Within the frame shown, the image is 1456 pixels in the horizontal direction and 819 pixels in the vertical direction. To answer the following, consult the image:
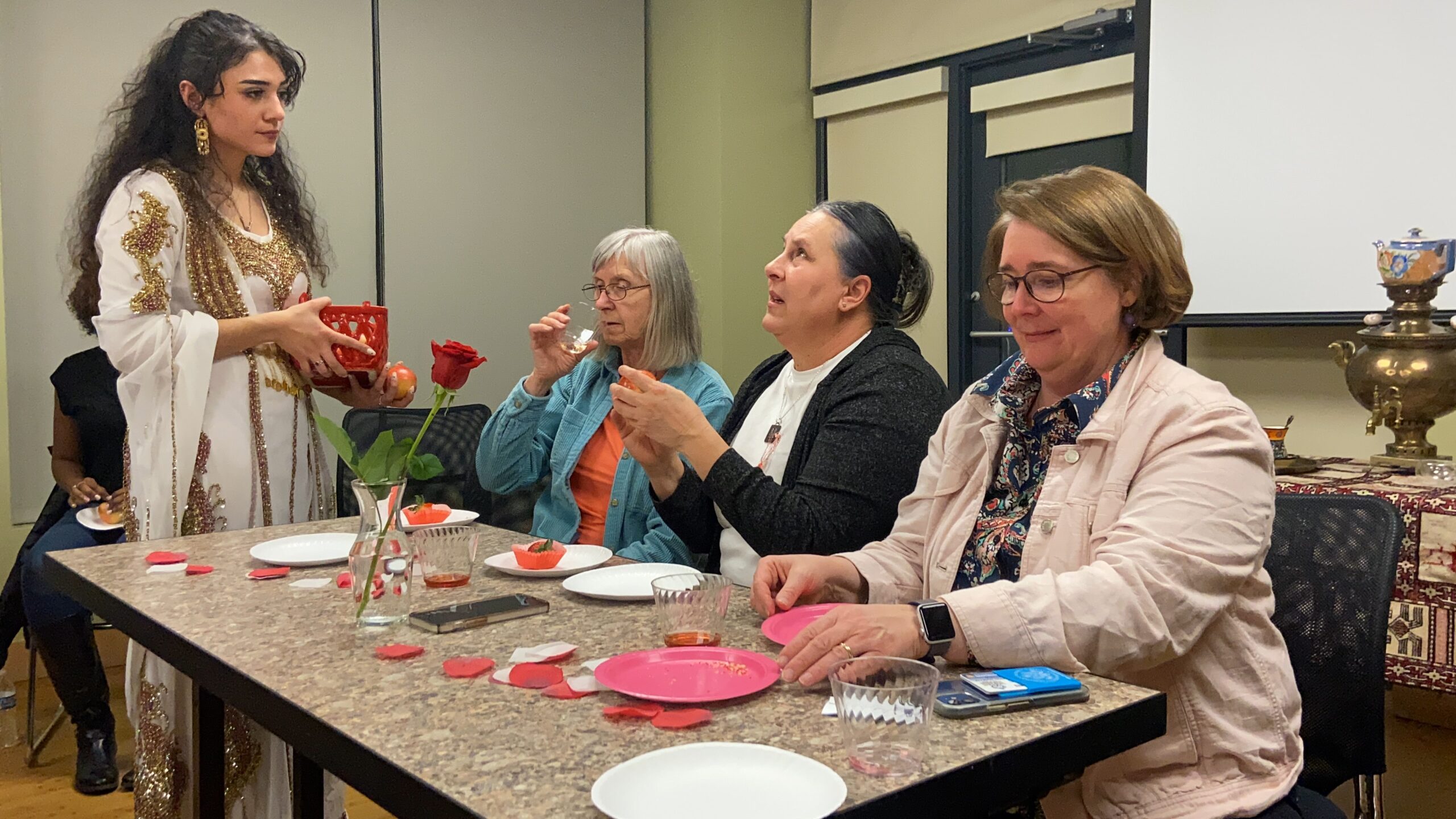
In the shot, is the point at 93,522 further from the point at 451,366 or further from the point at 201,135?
the point at 451,366

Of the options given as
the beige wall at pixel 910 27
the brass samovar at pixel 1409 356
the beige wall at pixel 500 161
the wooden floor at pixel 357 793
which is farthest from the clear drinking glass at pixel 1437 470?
the beige wall at pixel 500 161

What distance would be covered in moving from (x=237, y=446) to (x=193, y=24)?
2.70ft

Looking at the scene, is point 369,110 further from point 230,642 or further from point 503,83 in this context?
point 230,642

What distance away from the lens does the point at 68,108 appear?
3.64m

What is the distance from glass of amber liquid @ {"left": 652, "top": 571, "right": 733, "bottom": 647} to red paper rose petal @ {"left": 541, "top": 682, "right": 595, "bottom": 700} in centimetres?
18

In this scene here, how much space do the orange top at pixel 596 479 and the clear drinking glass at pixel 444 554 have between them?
0.74 meters

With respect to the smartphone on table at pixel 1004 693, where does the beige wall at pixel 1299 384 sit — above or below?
above

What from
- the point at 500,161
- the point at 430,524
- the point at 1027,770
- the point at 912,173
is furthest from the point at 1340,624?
the point at 500,161

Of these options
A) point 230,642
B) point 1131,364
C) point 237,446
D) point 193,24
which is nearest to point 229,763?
point 237,446

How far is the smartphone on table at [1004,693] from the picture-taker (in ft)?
3.53

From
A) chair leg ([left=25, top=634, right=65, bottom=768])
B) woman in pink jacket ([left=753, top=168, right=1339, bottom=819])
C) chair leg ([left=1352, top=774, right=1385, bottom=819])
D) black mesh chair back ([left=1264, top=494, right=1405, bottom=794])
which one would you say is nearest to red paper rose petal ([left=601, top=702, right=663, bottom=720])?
woman in pink jacket ([left=753, top=168, right=1339, bottom=819])

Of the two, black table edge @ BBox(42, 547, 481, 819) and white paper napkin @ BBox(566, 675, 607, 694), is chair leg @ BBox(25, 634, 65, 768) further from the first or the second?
white paper napkin @ BBox(566, 675, 607, 694)

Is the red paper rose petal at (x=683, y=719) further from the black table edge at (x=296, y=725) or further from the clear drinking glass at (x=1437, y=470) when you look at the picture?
the clear drinking glass at (x=1437, y=470)

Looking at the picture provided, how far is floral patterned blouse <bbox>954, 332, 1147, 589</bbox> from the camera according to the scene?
1.45 meters
